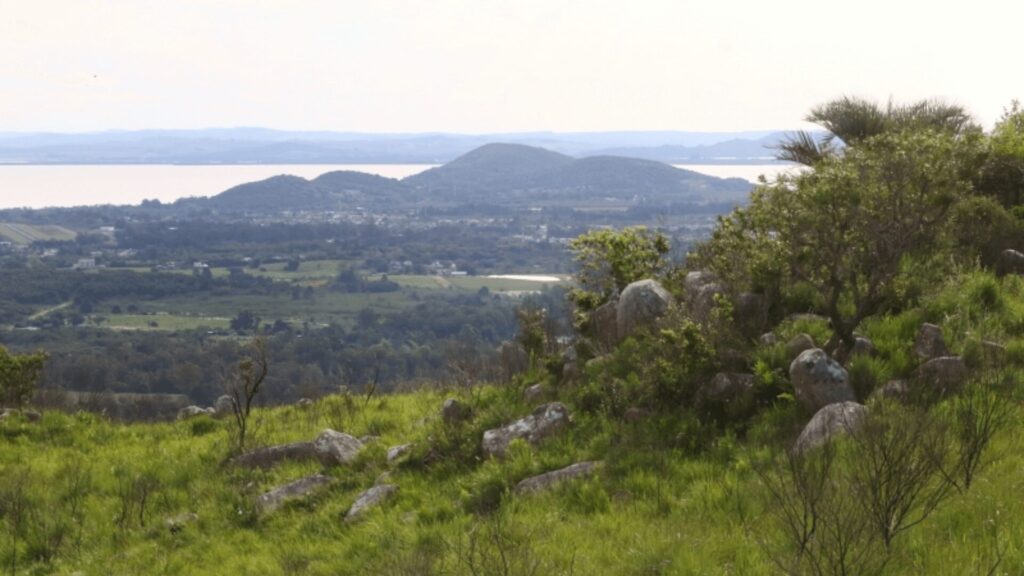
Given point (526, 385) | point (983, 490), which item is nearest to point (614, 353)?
point (526, 385)

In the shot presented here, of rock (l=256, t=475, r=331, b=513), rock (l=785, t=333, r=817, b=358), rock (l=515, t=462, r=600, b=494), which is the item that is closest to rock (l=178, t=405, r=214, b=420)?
rock (l=256, t=475, r=331, b=513)

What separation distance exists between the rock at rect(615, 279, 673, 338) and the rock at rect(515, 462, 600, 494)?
3.15 meters

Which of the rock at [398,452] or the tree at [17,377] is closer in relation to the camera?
the rock at [398,452]

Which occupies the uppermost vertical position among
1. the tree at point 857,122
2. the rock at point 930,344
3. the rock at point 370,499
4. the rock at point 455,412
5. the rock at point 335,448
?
the tree at point 857,122

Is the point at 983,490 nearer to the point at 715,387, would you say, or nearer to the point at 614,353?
the point at 715,387

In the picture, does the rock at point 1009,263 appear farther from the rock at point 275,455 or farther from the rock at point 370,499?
the rock at point 275,455

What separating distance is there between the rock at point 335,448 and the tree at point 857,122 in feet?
32.0

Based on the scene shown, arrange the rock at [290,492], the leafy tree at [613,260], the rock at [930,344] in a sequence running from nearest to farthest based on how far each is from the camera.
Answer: the rock at [930,344] < the rock at [290,492] < the leafy tree at [613,260]

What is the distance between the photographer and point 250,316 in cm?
13700

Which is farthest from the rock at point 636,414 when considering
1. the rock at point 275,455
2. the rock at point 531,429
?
the rock at point 275,455

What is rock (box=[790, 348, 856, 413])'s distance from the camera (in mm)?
8180

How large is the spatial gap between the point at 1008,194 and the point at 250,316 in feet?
437

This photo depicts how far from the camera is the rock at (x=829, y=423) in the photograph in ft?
24.1

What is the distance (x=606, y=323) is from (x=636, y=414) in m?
3.09
